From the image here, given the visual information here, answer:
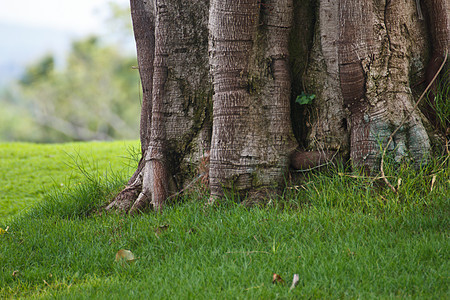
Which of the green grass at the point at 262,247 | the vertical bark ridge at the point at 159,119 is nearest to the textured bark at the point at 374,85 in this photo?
the green grass at the point at 262,247

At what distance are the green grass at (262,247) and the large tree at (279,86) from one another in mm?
276

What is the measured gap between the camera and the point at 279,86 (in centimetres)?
387

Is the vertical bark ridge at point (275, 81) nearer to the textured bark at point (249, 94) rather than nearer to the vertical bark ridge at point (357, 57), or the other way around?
the textured bark at point (249, 94)

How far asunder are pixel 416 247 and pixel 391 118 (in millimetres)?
1285

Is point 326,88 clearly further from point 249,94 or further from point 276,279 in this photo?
point 276,279

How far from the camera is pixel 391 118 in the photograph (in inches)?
143

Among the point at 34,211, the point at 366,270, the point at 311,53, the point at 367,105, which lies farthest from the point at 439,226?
the point at 34,211

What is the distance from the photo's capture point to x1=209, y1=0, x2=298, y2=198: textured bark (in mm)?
3729

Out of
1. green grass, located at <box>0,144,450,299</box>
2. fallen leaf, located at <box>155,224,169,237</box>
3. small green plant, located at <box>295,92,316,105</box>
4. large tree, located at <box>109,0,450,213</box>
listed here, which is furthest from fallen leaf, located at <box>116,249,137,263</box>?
small green plant, located at <box>295,92,316,105</box>

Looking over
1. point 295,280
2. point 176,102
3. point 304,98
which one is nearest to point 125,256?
point 295,280

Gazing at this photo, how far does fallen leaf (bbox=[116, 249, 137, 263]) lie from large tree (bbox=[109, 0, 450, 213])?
930 millimetres

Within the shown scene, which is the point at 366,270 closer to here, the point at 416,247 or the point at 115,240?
the point at 416,247

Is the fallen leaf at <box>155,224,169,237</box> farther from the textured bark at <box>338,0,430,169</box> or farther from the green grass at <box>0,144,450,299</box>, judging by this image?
the textured bark at <box>338,0,430,169</box>

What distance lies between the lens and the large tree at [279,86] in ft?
12.0
